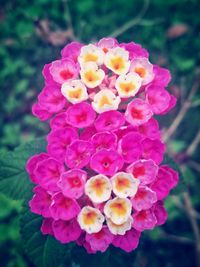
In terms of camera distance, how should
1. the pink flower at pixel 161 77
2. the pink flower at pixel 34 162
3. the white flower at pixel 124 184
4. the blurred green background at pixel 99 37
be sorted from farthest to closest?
the blurred green background at pixel 99 37 → the pink flower at pixel 161 77 → the pink flower at pixel 34 162 → the white flower at pixel 124 184

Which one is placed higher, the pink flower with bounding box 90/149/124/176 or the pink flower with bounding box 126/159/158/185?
the pink flower with bounding box 90/149/124/176

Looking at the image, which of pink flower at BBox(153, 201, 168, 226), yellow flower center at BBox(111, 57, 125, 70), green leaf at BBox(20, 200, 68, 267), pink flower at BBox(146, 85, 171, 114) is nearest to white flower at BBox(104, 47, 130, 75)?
yellow flower center at BBox(111, 57, 125, 70)

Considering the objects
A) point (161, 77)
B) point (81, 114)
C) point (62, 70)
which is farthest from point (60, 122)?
point (161, 77)

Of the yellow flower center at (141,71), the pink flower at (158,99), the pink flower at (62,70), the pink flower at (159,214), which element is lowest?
the pink flower at (159,214)

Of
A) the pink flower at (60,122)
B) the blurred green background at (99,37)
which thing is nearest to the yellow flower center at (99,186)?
the pink flower at (60,122)

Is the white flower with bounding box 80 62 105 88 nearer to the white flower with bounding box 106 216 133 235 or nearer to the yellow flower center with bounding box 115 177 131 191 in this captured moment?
the yellow flower center with bounding box 115 177 131 191

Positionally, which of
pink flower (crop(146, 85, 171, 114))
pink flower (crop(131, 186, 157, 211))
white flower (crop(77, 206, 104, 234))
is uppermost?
pink flower (crop(146, 85, 171, 114))

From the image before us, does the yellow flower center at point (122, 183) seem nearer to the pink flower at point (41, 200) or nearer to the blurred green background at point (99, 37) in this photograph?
the pink flower at point (41, 200)

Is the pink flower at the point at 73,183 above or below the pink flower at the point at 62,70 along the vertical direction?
below
